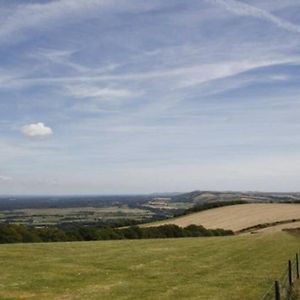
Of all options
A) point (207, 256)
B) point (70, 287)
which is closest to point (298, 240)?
point (207, 256)

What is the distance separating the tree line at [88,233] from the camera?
264ft

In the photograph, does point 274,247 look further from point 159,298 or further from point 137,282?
point 159,298

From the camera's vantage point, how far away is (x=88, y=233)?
8688cm

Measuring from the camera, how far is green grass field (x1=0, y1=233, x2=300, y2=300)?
1176 inches

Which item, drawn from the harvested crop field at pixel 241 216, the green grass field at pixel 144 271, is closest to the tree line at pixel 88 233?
the harvested crop field at pixel 241 216

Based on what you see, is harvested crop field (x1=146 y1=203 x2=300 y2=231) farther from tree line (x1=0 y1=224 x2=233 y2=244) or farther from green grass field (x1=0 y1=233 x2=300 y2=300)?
green grass field (x1=0 y1=233 x2=300 y2=300)

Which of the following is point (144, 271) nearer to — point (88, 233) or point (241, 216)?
point (88, 233)

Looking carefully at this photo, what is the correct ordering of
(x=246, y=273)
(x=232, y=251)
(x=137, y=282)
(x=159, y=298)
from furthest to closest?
1. (x=232, y=251)
2. (x=246, y=273)
3. (x=137, y=282)
4. (x=159, y=298)

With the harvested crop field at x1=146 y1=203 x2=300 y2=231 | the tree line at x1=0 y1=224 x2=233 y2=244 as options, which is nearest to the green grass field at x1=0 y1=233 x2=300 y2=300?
the tree line at x1=0 y1=224 x2=233 y2=244

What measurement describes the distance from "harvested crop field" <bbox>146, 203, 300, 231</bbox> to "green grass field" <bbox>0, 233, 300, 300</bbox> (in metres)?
43.2

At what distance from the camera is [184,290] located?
3058 centimetres

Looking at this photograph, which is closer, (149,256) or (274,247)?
(149,256)

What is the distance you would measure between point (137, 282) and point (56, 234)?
52849 millimetres

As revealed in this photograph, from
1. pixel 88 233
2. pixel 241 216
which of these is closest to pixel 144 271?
pixel 88 233
